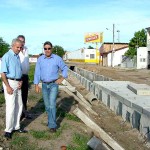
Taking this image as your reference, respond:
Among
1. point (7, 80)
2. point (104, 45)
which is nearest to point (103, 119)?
point (7, 80)

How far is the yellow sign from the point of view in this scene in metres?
85.7

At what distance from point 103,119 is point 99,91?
11.0 ft

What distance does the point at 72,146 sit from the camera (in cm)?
623

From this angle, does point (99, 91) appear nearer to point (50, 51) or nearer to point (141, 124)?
point (141, 124)

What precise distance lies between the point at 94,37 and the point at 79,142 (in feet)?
271

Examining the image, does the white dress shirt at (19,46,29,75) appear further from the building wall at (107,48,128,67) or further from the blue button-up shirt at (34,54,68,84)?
the building wall at (107,48,128,67)

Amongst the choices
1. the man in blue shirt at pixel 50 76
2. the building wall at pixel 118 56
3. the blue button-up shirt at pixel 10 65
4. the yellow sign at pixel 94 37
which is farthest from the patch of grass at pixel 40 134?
the yellow sign at pixel 94 37

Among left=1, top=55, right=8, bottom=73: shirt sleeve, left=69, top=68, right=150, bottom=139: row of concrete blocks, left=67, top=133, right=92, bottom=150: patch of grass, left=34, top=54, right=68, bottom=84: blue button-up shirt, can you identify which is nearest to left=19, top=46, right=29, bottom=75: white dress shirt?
left=34, top=54, right=68, bottom=84: blue button-up shirt

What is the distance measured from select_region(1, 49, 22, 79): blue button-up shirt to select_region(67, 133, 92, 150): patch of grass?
162 cm

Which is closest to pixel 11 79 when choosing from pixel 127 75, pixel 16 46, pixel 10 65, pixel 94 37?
pixel 10 65

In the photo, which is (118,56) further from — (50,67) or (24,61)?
(50,67)

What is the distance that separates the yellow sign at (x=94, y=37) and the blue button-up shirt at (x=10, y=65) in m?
79.8

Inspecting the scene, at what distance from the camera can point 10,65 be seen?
6.21 meters

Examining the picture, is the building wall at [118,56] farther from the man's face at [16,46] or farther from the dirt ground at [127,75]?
the man's face at [16,46]
